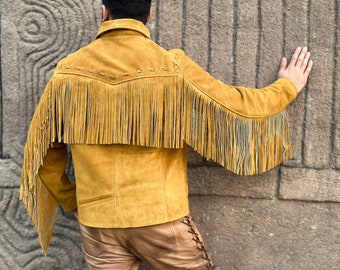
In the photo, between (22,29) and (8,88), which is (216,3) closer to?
(22,29)

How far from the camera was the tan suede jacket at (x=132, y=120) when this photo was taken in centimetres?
172

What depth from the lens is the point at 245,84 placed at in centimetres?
220

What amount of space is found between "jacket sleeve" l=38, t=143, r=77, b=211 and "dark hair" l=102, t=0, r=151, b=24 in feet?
1.97

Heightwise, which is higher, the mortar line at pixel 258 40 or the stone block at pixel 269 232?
the mortar line at pixel 258 40

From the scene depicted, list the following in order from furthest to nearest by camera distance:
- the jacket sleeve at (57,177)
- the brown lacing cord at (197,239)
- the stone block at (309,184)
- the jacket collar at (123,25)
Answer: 1. the stone block at (309,184)
2. the jacket sleeve at (57,177)
3. the brown lacing cord at (197,239)
4. the jacket collar at (123,25)

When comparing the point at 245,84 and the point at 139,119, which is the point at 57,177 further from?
the point at 245,84

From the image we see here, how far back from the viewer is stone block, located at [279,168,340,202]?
2201 mm

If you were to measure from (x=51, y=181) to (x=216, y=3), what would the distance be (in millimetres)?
1117

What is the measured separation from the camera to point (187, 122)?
1799mm

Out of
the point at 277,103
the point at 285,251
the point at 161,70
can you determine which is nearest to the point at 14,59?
the point at 161,70

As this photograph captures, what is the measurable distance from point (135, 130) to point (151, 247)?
46 cm

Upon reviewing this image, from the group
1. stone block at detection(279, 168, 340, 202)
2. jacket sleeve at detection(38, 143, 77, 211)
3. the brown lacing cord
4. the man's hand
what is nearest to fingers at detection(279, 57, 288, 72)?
the man's hand

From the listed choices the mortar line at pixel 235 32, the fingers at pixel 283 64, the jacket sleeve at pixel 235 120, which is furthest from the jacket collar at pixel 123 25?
the fingers at pixel 283 64

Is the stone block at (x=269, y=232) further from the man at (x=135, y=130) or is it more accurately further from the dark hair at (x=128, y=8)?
the dark hair at (x=128, y=8)
